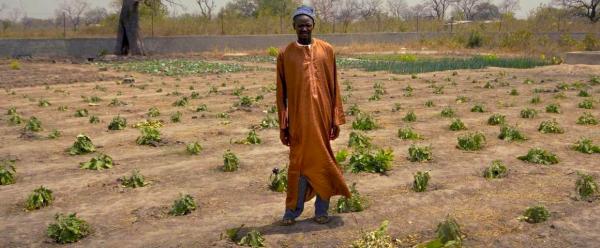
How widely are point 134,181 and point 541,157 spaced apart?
562 cm

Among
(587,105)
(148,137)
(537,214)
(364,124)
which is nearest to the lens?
(537,214)

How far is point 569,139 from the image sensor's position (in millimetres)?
9781

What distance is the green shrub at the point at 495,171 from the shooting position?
24.0ft

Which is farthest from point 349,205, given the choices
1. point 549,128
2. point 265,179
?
point 549,128

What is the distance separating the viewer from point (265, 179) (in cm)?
→ 741

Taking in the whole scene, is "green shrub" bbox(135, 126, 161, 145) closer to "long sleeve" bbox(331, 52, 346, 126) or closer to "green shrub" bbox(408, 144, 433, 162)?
"green shrub" bbox(408, 144, 433, 162)

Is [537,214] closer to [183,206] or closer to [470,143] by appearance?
[470,143]

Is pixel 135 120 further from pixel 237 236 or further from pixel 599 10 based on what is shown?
pixel 599 10

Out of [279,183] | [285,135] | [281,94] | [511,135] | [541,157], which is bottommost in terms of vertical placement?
[279,183]

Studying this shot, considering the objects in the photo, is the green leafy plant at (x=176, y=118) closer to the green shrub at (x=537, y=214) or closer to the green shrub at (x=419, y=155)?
the green shrub at (x=419, y=155)

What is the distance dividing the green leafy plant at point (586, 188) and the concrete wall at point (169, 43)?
3389cm

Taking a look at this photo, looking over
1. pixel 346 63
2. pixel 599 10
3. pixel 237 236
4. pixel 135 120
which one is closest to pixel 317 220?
pixel 237 236

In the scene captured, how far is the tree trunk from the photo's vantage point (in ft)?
114

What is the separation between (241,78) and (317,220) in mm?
16435
